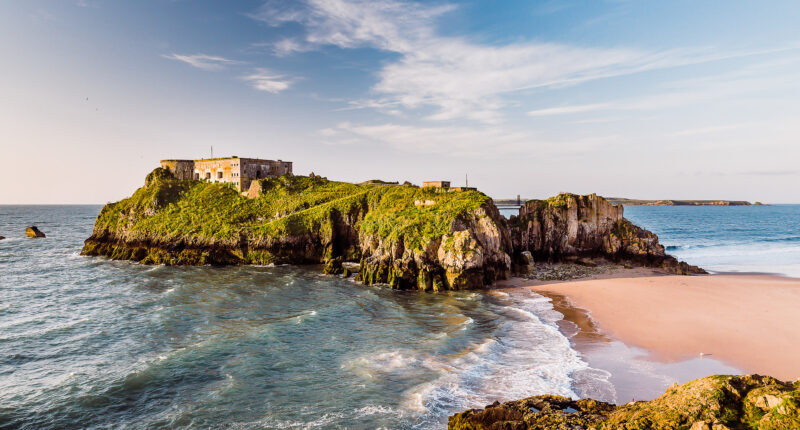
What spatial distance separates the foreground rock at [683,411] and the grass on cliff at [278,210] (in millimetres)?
26768

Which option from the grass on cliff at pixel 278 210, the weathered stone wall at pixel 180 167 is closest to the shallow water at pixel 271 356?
the grass on cliff at pixel 278 210

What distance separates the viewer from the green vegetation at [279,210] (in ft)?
145

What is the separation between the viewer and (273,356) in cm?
2216

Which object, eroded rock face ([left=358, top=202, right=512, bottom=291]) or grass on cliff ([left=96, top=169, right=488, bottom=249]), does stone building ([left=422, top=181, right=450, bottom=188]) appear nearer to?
grass on cliff ([left=96, top=169, right=488, bottom=249])

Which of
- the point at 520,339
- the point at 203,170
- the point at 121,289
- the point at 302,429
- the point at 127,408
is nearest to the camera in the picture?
the point at 302,429

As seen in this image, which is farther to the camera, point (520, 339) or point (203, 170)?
point (203, 170)

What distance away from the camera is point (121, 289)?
38.1 metres

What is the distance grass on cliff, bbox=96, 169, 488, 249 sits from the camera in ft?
145

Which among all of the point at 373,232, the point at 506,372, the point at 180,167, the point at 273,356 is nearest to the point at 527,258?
the point at 373,232

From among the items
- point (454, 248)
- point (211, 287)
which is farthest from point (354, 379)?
point (211, 287)

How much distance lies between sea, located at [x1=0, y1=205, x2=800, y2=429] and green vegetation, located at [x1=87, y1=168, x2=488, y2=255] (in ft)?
32.0

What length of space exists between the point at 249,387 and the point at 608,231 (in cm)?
4588

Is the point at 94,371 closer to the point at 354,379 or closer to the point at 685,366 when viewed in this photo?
the point at 354,379

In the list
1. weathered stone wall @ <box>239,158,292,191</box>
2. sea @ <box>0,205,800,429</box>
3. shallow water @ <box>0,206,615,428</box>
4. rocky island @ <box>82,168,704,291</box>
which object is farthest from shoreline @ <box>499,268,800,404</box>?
weathered stone wall @ <box>239,158,292,191</box>
